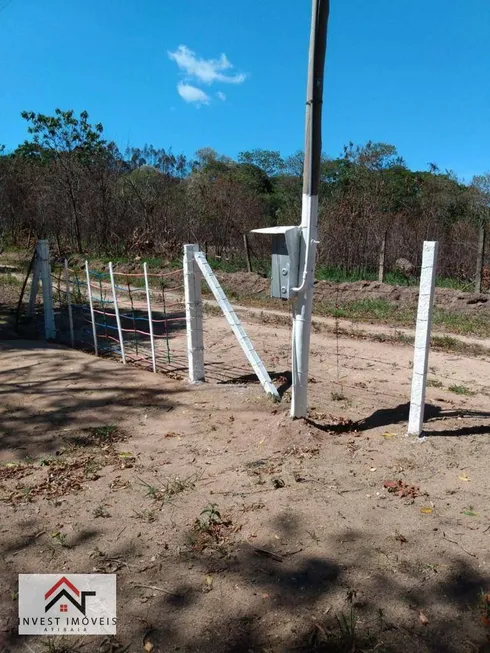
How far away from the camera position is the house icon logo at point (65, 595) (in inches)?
100

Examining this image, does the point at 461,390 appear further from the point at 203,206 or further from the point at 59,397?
the point at 203,206

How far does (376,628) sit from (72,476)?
7.85 ft

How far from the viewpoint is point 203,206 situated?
22547 mm

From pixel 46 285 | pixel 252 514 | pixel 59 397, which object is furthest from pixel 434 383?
pixel 46 285

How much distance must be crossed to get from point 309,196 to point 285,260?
53 cm

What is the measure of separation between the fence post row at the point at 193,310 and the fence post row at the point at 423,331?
106 inches

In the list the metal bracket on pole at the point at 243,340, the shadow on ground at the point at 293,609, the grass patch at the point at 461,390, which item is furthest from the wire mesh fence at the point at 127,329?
the shadow on ground at the point at 293,609

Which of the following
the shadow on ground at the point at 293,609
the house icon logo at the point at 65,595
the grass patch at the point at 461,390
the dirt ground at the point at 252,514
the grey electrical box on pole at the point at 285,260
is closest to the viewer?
the shadow on ground at the point at 293,609

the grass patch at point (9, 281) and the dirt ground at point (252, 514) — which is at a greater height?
the grass patch at point (9, 281)

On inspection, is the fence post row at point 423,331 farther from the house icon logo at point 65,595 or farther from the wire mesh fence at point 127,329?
the wire mesh fence at point 127,329

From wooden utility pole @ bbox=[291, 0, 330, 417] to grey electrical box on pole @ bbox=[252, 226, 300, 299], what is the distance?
6cm

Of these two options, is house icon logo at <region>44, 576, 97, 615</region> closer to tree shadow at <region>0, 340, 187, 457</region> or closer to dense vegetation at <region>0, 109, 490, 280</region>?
tree shadow at <region>0, 340, 187, 457</region>

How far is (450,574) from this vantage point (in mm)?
2635
